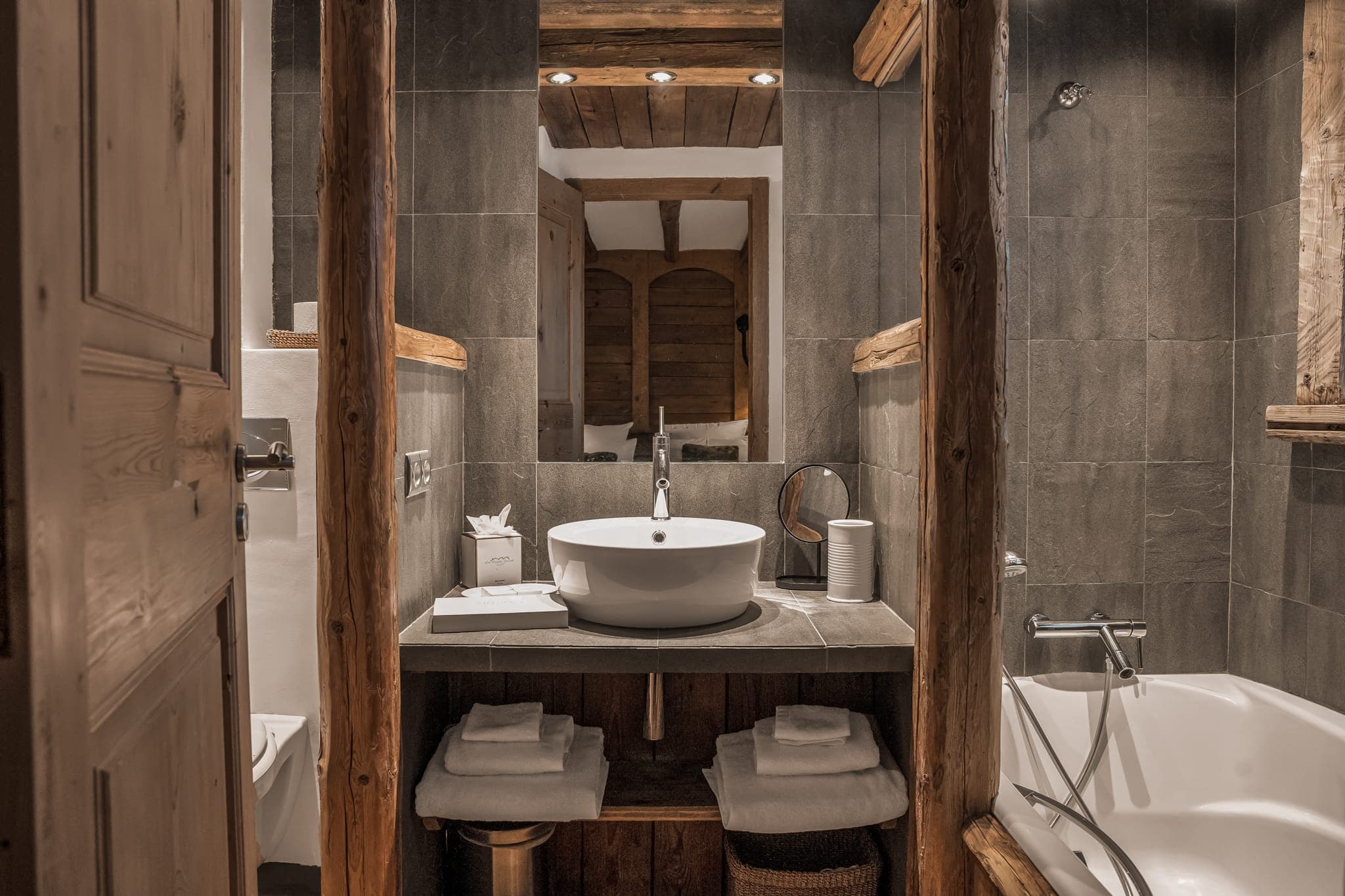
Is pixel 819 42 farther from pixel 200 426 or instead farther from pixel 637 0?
pixel 200 426

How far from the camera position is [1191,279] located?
226 cm

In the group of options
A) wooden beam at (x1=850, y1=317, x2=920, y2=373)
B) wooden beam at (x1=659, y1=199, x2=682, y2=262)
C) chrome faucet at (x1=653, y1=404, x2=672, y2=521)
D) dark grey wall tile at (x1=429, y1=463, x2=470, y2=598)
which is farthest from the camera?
wooden beam at (x1=659, y1=199, x2=682, y2=262)

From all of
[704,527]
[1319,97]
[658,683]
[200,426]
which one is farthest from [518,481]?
[1319,97]

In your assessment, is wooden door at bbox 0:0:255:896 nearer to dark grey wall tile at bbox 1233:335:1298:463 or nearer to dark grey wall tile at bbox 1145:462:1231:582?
dark grey wall tile at bbox 1145:462:1231:582

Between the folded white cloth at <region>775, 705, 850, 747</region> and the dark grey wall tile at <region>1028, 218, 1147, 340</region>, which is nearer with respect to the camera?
the folded white cloth at <region>775, 705, 850, 747</region>

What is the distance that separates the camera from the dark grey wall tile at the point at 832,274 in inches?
91.9

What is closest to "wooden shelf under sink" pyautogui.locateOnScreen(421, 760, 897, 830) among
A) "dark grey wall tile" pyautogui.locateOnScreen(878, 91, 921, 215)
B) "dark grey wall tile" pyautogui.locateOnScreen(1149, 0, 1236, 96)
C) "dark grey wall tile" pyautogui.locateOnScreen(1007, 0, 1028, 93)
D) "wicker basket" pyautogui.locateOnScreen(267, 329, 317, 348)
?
"wicker basket" pyautogui.locateOnScreen(267, 329, 317, 348)

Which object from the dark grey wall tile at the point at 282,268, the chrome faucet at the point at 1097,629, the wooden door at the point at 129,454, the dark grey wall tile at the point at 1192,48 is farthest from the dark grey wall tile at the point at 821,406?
the wooden door at the point at 129,454

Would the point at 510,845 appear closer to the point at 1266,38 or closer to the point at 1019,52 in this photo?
the point at 1019,52

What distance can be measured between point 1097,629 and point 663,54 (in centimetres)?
190

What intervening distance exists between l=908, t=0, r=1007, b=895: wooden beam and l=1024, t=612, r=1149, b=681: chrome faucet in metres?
0.67

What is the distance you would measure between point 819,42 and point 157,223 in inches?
75.8

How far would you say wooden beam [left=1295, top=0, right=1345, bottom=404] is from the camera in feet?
6.28

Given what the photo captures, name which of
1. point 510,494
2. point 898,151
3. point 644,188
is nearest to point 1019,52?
point 898,151
